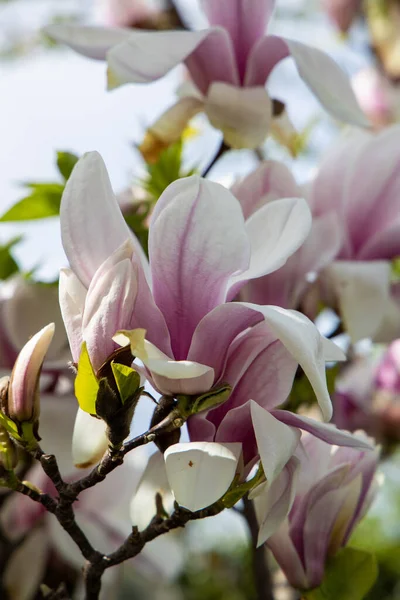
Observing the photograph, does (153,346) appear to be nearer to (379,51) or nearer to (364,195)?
(364,195)

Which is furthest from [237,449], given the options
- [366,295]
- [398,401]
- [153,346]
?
[398,401]

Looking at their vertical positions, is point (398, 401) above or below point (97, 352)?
below

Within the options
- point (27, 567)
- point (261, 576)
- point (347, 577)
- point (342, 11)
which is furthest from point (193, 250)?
point (342, 11)

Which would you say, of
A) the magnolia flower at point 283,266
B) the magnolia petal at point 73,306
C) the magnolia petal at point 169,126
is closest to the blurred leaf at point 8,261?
the magnolia petal at point 169,126

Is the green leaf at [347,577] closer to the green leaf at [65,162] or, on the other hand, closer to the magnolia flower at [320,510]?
the magnolia flower at [320,510]

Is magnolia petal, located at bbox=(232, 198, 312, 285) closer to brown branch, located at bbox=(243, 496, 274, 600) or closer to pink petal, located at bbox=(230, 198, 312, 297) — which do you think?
pink petal, located at bbox=(230, 198, 312, 297)

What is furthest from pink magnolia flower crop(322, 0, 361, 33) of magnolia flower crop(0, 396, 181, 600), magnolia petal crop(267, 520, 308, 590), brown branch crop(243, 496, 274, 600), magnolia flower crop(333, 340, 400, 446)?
magnolia petal crop(267, 520, 308, 590)
